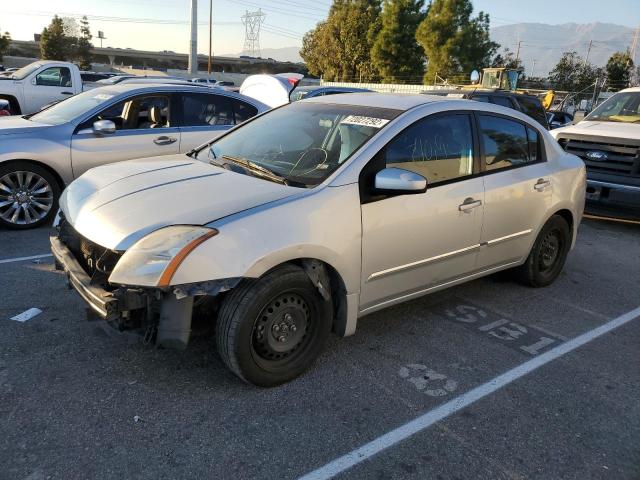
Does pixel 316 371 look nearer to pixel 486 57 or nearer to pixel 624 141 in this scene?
pixel 624 141

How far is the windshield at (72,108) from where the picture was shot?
6445 mm

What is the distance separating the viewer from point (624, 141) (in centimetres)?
750

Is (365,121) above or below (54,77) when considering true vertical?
below

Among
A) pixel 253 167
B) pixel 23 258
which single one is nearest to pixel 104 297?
pixel 253 167

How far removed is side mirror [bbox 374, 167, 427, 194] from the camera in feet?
10.8

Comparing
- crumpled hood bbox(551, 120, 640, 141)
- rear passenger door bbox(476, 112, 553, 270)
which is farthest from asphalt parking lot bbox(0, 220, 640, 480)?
crumpled hood bbox(551, 120, 640, 141)

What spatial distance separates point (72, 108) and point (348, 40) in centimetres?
4220

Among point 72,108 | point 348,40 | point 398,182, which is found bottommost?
point 398,182

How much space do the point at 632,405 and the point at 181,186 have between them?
9.89ft

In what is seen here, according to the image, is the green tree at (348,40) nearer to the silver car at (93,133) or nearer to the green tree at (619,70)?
the green tree at (619,70)

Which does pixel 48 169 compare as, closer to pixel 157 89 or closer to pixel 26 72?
pixel 157 89

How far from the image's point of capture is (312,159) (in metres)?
3.62


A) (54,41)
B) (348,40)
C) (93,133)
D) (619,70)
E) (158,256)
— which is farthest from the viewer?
(54,41)

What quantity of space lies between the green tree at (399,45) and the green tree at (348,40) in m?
2.45
